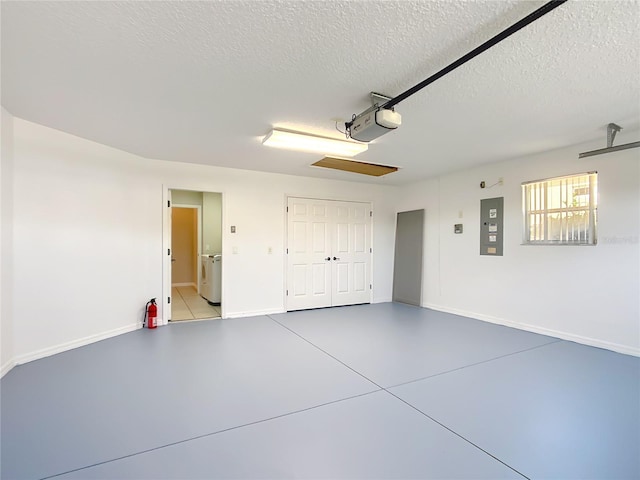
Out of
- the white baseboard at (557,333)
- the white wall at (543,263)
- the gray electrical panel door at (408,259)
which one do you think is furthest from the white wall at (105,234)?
the white baseboard at (557,333)

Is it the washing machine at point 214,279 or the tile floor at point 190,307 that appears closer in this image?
the tile floor at point 190,307

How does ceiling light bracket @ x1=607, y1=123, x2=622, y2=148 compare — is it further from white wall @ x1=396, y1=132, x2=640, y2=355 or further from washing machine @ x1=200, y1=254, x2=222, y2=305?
washing machine @ x1=200, y1=254, x2=222, y2=305

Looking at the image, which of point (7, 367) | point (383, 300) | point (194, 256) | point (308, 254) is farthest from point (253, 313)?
point (194, 256)

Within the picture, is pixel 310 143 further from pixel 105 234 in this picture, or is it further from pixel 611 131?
pixel 611 131

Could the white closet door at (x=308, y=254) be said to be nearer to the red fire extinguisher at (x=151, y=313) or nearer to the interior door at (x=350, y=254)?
the interior door at (x=350, y=254)

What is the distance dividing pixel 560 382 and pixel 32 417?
4190 mm

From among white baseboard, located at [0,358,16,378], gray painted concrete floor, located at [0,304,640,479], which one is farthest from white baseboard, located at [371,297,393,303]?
white baseboard, located at [0,358,16,378]

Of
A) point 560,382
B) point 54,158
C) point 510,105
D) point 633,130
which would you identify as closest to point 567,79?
point 510,105

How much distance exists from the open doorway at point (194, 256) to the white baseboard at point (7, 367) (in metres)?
1.81

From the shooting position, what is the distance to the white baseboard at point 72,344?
308 centimetres

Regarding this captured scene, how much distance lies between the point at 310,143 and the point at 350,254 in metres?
3.00

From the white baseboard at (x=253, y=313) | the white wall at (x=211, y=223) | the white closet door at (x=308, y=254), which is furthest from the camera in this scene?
the white wall at (x=211, y=223)

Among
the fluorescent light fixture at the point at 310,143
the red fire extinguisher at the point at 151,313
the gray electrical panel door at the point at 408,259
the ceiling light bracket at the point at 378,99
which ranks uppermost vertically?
the ceiling light bracket at the point at 378,99

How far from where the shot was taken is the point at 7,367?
285 centimetres
